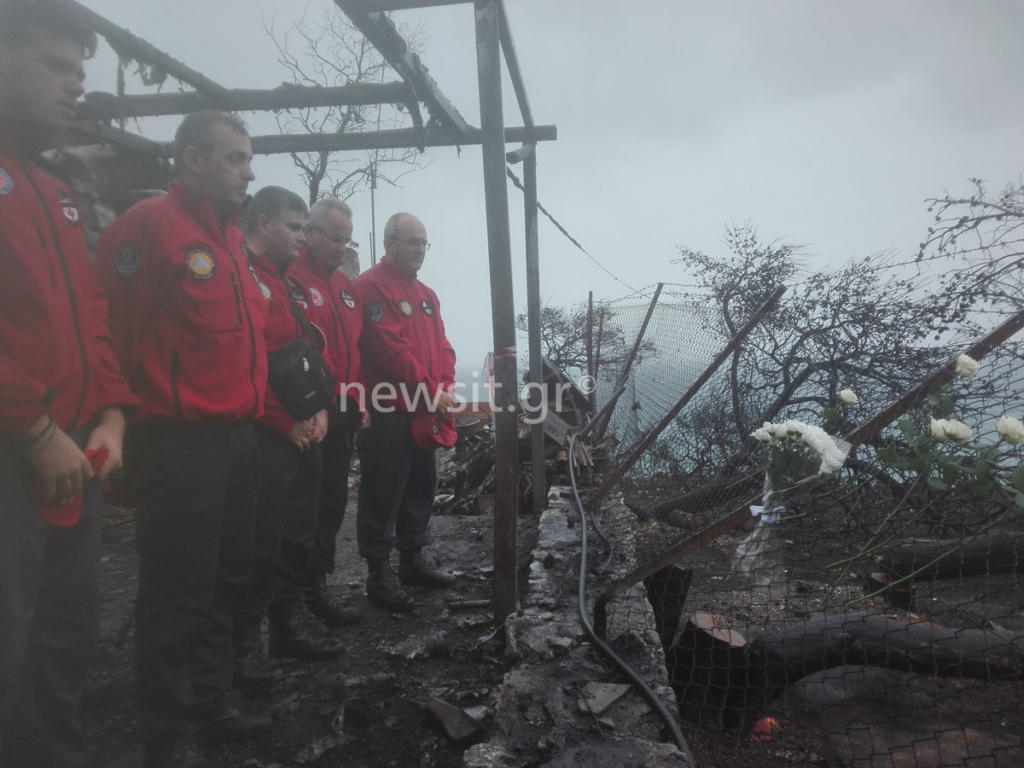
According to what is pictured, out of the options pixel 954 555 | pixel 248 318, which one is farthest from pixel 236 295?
pixel 954 555

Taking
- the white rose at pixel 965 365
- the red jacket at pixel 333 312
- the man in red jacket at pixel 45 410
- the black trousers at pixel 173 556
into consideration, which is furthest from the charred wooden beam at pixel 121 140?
the white rose at pixel 965 365

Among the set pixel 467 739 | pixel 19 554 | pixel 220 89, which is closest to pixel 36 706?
pixel 19 554

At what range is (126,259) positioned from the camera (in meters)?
1.72

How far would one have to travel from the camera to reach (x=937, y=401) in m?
2.21

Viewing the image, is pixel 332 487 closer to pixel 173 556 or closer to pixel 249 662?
pixel 249 662

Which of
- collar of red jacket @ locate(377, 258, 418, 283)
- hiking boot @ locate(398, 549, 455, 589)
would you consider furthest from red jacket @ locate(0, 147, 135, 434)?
hiking boot @ locate(398, 549, 455, 589)

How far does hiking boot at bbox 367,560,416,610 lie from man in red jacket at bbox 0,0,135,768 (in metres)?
1.61

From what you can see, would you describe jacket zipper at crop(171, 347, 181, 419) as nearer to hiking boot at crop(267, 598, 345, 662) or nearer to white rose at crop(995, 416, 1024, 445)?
hiking boot at crop(267, 598, 345, 662)

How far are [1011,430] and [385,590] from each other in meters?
2.93

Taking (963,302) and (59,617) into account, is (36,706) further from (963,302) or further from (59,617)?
(963,302)

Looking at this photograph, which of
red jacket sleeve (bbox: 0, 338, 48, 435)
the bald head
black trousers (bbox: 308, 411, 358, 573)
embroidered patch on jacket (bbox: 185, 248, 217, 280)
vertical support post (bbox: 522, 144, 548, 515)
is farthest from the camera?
vertical support post (bbox: 522, 144, 548, 515)

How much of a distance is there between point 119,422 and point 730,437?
4554 millimetres

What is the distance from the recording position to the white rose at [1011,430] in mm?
1976

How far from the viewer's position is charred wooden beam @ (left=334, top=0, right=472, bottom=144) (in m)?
2.10
